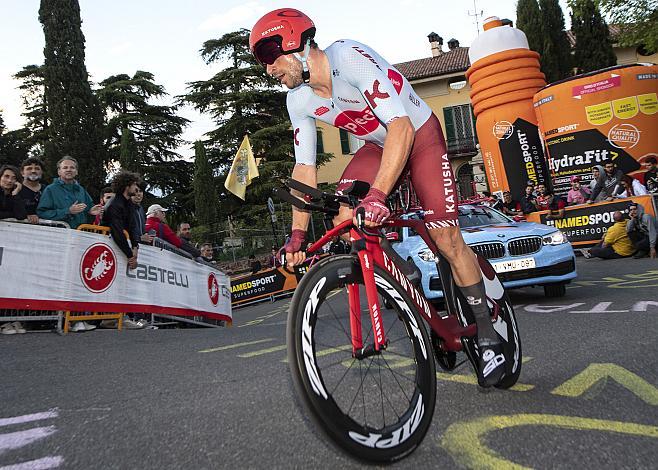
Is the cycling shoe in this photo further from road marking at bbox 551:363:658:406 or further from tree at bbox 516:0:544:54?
tree at bbox 516:0:544:54

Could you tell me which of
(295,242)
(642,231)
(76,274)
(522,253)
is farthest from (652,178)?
(295,242)

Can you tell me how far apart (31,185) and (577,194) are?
12909 millimetres

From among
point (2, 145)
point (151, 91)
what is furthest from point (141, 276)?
point (2, 145)

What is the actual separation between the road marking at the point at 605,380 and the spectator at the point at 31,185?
23.1 ft

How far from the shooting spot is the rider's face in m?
2.80

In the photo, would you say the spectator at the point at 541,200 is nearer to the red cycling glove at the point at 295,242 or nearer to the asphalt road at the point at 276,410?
the asphalt road at the point at 276,410

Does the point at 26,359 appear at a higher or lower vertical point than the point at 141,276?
lower

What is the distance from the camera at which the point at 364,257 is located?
238 centimetres

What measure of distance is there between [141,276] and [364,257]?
6.88 m

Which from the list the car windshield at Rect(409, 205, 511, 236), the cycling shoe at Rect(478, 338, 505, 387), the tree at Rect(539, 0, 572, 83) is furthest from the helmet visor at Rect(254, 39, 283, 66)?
the tree at Rect(539, 0, 572, 83)

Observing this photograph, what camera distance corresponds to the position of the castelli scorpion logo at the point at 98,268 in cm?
766

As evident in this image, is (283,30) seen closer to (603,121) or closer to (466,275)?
(466,275)

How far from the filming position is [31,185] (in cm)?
803

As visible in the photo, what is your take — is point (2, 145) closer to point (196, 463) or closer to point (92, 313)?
point (92, 313)
